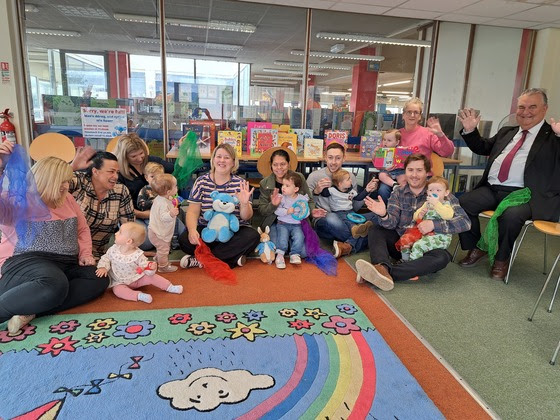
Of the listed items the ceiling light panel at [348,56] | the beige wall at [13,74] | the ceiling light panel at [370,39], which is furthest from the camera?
the ceiling light panel at [348,56]

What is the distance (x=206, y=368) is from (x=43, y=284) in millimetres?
1117

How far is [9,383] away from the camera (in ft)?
6.12

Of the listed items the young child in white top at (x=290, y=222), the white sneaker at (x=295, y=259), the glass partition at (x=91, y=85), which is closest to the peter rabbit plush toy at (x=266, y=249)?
the young child in white top at (x=290, y=222)

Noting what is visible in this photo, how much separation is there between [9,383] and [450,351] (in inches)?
89.9

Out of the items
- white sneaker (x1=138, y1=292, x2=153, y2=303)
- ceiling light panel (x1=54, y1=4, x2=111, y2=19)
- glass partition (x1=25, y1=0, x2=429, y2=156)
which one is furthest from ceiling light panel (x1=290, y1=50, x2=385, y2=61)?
white sneaker (x1=138, y1=292, x2=153, y2=303)

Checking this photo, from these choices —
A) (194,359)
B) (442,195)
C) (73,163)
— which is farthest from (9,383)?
(442,195)

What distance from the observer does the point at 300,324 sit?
251 cm

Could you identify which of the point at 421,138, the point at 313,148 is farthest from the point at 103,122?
the point at 421,138

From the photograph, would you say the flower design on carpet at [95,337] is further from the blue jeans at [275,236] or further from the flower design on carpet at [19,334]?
the blue jeans at [275,236]

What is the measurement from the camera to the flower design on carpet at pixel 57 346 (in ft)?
6.98

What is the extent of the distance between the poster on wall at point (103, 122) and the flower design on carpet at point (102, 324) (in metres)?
3.54

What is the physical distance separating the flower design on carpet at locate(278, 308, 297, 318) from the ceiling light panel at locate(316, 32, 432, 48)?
5.26m

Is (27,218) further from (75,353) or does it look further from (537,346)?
(537,346)

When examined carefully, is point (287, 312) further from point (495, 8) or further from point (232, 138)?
point (495, 8)
